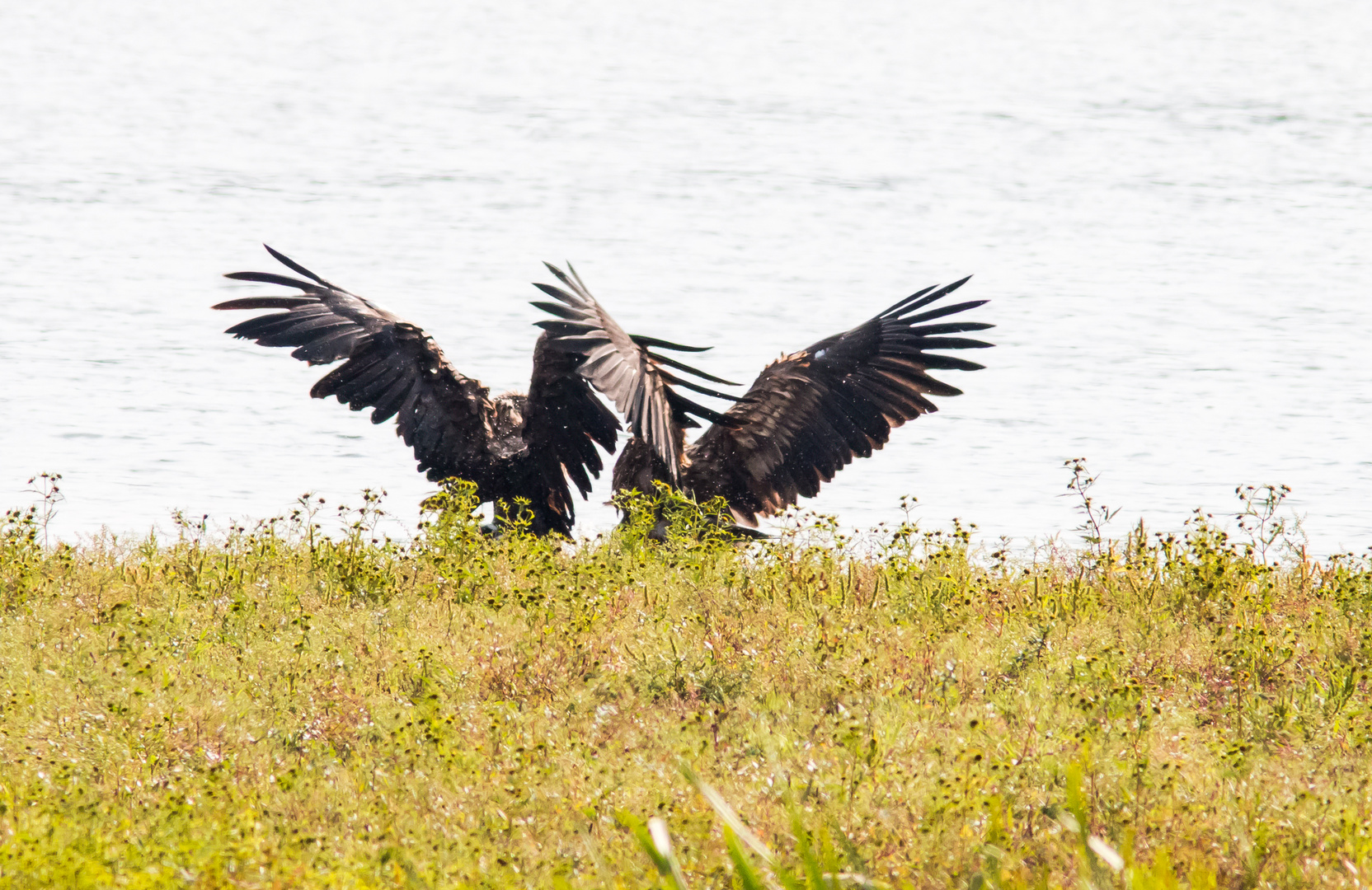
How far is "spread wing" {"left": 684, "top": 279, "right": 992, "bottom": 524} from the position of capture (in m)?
9.36

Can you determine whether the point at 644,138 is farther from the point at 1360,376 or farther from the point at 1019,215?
the point at 1360,376

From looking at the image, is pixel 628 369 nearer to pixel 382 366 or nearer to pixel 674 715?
pixel 382 366

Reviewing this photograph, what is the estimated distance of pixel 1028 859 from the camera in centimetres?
463

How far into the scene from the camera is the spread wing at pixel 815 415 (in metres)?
9.36

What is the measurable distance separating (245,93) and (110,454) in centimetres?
3634

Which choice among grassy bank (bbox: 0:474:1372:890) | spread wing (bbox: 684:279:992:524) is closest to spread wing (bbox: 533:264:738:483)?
spread wing (bbox: 684:279:992:524)

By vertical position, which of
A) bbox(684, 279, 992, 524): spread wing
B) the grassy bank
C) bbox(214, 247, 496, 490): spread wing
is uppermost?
bbox(214, 247, 496, 490): spread wing

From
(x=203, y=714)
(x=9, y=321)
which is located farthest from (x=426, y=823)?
(x=9, y=321)

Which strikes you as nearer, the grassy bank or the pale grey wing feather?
the grassy bank

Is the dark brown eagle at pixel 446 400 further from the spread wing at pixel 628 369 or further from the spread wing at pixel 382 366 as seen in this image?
the spread wing at pixel 628 369

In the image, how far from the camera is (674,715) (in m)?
5.82

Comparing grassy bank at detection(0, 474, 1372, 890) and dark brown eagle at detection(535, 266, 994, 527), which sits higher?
dark brown eagle at detection(535, 266, 994, 527)

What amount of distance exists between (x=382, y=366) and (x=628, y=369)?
1.92 metres

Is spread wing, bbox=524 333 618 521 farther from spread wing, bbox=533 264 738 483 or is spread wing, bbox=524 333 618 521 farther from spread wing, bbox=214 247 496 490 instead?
spread wing, bbox=214 247 496 490
